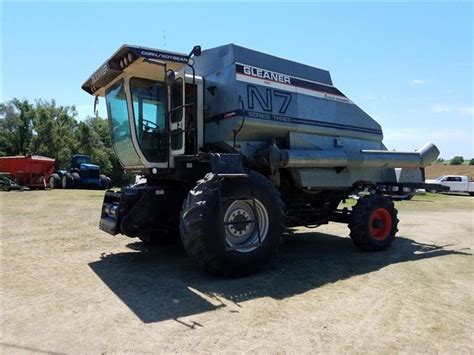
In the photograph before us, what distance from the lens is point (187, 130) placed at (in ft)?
22.8

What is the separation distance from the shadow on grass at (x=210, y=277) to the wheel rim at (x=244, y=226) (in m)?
0.48

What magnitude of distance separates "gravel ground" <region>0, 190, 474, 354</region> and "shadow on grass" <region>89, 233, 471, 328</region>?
19 millimetres

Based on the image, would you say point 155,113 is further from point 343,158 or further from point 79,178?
point 79,178

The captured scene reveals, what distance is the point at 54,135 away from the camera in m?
48.0

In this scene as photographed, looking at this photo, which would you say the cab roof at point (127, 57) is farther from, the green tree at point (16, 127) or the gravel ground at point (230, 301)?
the green tree at point (16, 127)

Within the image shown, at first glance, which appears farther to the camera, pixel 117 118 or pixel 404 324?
pixel 117 118

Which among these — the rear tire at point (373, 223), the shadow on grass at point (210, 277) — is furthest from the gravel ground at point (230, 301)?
the rear tire at point (373, 223)

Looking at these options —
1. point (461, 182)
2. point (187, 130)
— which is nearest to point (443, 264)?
point (187, 130)

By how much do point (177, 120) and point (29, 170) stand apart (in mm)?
24533

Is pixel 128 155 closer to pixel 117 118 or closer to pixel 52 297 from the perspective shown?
pixel 117 118

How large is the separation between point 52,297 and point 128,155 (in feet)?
10.0

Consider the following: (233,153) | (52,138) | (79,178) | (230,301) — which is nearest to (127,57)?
(233,153)

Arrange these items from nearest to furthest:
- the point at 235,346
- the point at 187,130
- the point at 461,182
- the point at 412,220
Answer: the point at 235,346
the point at 187,130
the point at 412,220
the point at 461,182

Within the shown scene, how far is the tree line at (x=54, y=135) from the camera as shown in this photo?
47.7 m
